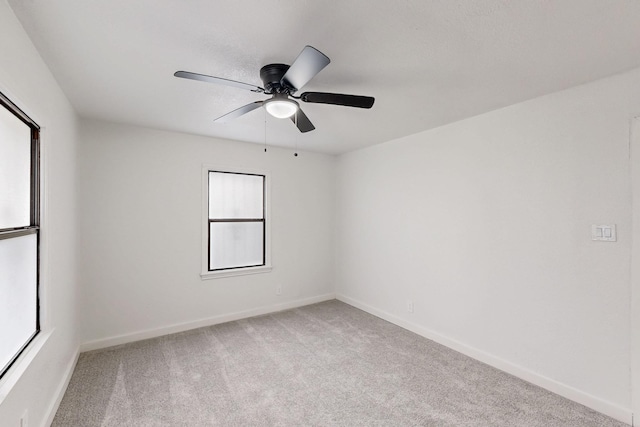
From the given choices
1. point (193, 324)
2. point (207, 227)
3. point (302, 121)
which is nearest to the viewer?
point (302, 121)

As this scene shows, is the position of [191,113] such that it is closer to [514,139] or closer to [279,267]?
[279,267]

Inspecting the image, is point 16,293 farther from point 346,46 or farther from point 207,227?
point 346,46

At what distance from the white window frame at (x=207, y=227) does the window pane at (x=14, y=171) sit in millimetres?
1968

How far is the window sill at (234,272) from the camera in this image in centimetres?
387

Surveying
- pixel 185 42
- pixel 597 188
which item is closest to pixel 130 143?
pixel 185 42

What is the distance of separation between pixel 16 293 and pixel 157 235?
1.87 metres

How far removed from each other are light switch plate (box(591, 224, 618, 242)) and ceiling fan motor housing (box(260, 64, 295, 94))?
246 cm

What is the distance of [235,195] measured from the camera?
4.19 meters

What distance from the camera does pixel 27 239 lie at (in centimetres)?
186

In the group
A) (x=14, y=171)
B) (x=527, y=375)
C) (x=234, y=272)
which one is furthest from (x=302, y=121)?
(x=527, y=375)

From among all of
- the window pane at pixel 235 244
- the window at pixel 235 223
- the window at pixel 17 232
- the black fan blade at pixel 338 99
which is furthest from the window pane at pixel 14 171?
the window pane at pixel 235 244

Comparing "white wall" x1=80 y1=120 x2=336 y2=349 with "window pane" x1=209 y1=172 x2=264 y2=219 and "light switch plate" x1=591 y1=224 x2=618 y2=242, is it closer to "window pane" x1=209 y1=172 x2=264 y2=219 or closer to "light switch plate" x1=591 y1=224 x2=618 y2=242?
"window pane" x1=209 y1=172 x2=264 y2=219

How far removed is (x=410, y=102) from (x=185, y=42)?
1.85 m

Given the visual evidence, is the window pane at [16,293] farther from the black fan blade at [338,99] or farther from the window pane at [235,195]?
the window pane at [235,195]
